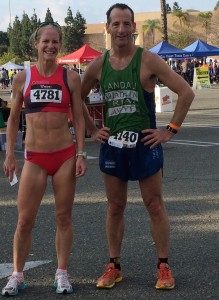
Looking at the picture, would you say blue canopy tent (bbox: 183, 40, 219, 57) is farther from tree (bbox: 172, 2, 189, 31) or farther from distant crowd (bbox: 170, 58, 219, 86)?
tree (bbox: 172, 2, 189, 31)

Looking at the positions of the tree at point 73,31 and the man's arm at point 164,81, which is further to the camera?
the tree at point 73,31

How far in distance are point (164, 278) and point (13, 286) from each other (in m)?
1.11

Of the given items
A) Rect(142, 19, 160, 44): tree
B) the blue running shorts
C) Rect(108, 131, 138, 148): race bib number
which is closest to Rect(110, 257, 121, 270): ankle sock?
the blue running shorts

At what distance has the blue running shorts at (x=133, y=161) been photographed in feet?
16.7

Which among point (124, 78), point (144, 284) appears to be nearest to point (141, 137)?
point (124, 78)

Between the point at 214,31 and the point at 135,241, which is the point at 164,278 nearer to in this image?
the point at 135,241

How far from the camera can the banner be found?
1576 inches

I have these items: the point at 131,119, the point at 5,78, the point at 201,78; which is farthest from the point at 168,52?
the point at 131,119

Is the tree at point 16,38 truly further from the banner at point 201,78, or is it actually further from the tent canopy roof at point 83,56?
the tent canopy roof at point 83,56

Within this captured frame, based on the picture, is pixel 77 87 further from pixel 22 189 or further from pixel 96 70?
pixel 22 189

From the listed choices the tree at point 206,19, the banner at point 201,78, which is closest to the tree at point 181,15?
the tree at point 206,19

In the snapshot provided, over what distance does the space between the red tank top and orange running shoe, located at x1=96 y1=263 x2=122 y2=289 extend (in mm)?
1267

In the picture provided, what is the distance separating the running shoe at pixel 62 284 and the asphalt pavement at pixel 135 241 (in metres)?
0.05

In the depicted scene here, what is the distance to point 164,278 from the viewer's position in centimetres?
513
